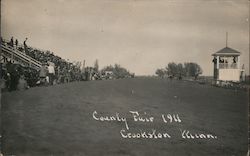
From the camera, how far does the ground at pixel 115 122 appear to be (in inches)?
178

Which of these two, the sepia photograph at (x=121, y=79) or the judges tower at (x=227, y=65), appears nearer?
the sepia photograph at (x=121, y=79)

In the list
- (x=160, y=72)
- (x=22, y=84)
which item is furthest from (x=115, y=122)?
(x=22, y=84)

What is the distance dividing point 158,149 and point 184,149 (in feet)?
1.00

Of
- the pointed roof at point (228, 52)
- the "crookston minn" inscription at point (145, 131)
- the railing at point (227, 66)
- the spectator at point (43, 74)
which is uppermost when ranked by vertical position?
the pointed roof at point (228, 52)

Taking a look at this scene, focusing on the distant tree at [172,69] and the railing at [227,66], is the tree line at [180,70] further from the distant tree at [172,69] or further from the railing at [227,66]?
the railing at [227,66]

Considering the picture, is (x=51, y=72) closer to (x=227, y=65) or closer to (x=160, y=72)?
(x=160, y=72)

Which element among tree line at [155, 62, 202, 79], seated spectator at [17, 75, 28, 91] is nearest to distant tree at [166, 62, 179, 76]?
tree line at [155, 62, 202, 79]

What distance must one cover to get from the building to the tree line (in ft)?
0.79

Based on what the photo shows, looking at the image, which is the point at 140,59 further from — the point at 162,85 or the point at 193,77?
the point at 193,77

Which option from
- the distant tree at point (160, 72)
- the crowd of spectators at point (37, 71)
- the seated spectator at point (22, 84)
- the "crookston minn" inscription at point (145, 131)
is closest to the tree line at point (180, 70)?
the distant tree at point (160, 72)

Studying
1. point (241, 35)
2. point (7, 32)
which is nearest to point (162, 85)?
point (241, 35)

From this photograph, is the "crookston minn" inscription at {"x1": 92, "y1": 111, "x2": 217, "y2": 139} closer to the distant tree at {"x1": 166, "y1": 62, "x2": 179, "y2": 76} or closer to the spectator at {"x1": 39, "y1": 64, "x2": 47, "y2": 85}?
the distant tree at {"x1": 166, "y1": 62, "x2": 179, "y2": 76}

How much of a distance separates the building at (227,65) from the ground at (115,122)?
0.65 ft

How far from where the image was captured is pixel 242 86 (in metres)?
4.79
